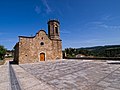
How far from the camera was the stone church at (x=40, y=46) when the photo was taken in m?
21.1

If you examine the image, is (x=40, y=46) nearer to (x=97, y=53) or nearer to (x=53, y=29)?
(x=53, y=29)

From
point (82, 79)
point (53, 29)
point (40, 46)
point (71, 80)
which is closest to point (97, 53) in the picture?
point (53, 29)

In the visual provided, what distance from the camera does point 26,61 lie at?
69.7ft

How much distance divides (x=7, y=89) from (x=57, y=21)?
23499 millimetres

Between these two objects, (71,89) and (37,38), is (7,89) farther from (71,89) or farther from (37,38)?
(37,38)

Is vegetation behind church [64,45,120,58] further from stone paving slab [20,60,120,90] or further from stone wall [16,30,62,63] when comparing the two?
stone paving slab [20,60,120,90]

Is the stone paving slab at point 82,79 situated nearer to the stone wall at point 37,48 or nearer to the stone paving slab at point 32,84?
the stone paving slab at point 32,84

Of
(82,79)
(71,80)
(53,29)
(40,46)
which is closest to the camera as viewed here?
(71,80)

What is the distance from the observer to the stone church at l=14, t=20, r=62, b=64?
21.1 m

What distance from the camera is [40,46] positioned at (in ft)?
77.5

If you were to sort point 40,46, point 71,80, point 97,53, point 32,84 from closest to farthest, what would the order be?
point 32,84
point 71,80
point 40,46
point 97,53

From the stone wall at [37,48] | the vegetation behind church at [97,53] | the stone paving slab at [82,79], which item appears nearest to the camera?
the stone paving slab at [82,79]

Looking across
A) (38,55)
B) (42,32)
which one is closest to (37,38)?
(42,32)

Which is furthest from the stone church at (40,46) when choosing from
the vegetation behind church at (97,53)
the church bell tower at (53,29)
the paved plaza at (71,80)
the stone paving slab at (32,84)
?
the stone paving slab at (32,84)
